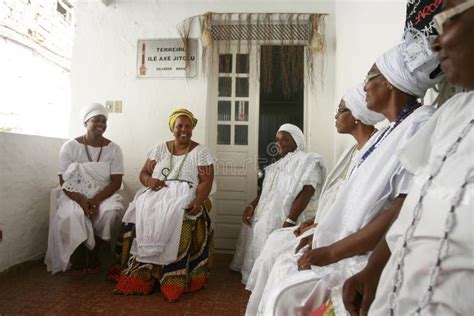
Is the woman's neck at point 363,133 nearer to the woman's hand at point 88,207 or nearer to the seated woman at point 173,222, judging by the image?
the seated woman at point 173,222

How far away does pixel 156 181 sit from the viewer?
9.60ft

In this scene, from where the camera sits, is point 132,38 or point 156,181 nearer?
point 156,181

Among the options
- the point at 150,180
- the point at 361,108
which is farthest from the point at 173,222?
the point at 361,108

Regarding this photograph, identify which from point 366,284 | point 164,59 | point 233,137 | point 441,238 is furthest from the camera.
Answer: point 233,137

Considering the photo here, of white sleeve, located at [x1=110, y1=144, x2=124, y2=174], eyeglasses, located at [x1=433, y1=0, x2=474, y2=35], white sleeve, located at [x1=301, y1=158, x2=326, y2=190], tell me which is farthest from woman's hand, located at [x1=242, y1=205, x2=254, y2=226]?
eyeglasses, located at [x1=433, y1=0, x2=474, y2=35]

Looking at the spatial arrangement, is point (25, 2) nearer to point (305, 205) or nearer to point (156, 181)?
point (156, 181)

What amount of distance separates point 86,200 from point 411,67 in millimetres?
2943

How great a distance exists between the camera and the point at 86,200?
309cm

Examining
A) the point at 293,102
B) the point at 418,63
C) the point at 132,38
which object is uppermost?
the point at 132,38

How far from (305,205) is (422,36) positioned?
1.71 metres

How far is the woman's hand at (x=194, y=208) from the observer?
2811 mm

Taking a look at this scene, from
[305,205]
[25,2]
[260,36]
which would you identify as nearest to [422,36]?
[305,205]

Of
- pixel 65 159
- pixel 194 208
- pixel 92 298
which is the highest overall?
pixel 65 159

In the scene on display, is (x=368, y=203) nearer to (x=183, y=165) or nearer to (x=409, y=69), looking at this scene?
(x=409, y=69)
